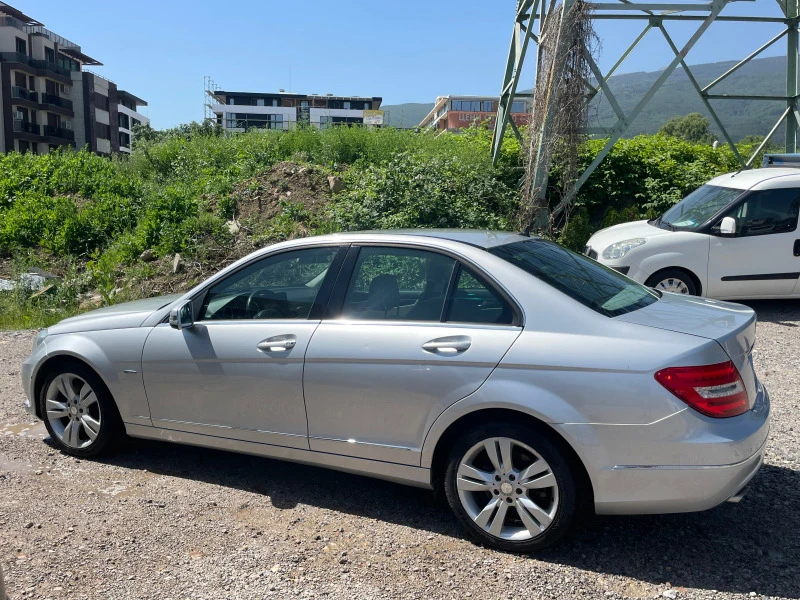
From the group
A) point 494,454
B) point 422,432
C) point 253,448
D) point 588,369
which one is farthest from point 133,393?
point 588,369

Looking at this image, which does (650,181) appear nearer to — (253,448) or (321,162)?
(321,162)

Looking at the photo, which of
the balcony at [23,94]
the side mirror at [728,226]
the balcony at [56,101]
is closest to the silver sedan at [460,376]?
the side mirror at [728,226]

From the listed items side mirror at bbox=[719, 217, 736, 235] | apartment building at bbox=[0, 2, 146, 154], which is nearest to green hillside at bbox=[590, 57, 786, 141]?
side mirror at bbox=[719, 217, 736, 235]

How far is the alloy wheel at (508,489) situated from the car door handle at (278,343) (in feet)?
3.96

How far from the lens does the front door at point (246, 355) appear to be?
436cm

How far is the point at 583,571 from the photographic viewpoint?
3.67 meters

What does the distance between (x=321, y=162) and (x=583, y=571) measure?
13.1m

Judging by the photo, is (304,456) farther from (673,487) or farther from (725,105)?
(725,105)

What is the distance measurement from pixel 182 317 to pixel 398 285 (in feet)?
4.73

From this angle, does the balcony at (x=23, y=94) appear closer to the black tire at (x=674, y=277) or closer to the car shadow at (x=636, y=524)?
the black tire at (x=674, y=277)

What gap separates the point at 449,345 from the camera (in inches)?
153

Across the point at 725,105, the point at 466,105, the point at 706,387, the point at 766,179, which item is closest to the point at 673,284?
the point at 766,179

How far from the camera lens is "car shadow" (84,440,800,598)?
3.64m

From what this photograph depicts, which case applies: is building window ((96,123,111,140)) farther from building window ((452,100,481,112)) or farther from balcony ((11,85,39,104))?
building window ((452,100,481,112))
